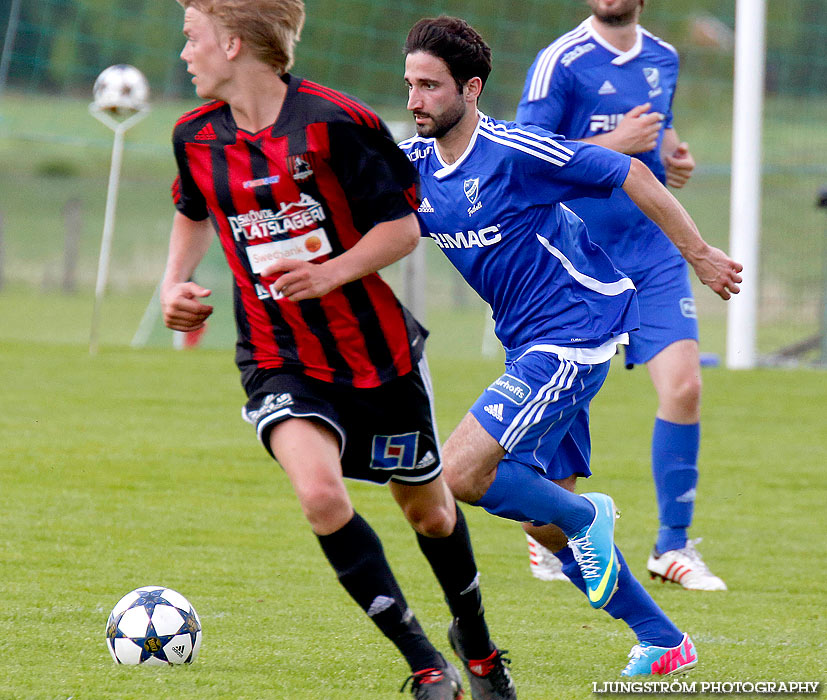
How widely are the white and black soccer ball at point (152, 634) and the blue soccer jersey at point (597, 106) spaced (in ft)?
8.14

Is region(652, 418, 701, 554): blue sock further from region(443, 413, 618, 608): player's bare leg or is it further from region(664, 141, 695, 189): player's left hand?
region(443, 413, 618, 608): player's bare leg

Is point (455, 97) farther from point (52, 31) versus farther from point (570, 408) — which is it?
point (52, 31)

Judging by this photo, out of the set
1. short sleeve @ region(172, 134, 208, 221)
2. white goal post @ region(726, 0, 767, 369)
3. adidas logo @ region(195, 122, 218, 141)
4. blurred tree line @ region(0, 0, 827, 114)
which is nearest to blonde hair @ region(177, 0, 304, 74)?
adidas logo @ region(195, 122, 218, 141)

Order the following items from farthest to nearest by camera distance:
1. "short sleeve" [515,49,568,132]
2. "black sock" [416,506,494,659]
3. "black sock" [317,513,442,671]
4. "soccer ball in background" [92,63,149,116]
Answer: "soccer ball in background" [92,63,149,116]
"short sleeve" [515,49,568,132]
"black sock" [416,506,494,659]
"black sock" [317,513,442,671]

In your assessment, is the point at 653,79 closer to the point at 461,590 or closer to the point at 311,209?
the point at 311,209

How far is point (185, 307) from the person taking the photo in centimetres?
353

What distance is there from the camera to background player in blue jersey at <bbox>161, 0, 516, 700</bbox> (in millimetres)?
3508

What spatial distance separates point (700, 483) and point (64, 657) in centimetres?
484

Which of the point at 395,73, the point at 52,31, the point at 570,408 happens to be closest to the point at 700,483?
the point at 570,408

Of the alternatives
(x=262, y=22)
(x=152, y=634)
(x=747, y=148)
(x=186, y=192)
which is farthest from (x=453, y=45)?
(x=747, y=148)

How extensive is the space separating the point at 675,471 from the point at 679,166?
1291 mm

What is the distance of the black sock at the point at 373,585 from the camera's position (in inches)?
138

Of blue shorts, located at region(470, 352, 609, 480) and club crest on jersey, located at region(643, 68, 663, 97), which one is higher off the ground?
club crest on jersey, located at region(643, 68, 663, 97)

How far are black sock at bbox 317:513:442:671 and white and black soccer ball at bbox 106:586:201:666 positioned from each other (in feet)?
2.36
